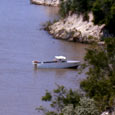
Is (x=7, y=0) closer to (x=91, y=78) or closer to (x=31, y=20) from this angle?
(x=31, y=20)

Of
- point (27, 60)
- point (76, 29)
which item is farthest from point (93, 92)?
point (76, 29)

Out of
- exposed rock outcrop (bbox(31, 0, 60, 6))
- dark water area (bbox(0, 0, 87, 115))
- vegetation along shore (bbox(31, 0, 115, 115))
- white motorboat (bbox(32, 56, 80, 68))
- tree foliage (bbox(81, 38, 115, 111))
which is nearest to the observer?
vegetation along shore (bbox(31, 0, 115, 115))

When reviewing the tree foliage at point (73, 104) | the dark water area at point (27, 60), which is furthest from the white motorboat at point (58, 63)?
the tree foliage at point (73, 104)

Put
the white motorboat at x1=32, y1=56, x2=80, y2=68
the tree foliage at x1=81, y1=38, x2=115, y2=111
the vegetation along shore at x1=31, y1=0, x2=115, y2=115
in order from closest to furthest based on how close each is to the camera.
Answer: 1. the vegetation along shore at x1=31, y1=0, x2=115, y2=115
2. the tree foliage at x1=81, y1=38, x2=115, y2=111
3. the white motorboat at x1=32, y1=56, x2=80, y2=68

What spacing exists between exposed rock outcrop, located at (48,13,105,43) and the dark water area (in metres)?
0.80

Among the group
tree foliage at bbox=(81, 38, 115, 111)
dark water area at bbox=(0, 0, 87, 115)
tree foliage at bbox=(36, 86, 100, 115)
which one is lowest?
dark water area at bbox=(0, 0, 87, 115)

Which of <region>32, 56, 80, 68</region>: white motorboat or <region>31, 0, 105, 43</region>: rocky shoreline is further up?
<region>31, 0, 105, 43</region>: rocky shoreline

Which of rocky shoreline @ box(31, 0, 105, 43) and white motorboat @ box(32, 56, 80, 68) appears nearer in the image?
white motorboat @ box(32, 56, 80, 68)

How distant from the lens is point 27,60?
27.9 m

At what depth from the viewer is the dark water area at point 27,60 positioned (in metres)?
19.6

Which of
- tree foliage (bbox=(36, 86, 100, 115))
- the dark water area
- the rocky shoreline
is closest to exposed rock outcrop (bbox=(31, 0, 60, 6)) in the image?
the dark water area

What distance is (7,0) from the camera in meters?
64.0

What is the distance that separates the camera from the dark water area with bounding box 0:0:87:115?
64.3 ft

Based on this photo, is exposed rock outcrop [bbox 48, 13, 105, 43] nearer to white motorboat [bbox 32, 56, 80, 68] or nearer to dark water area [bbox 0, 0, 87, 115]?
dark water area [bbox 0, 0, 87, 115]
